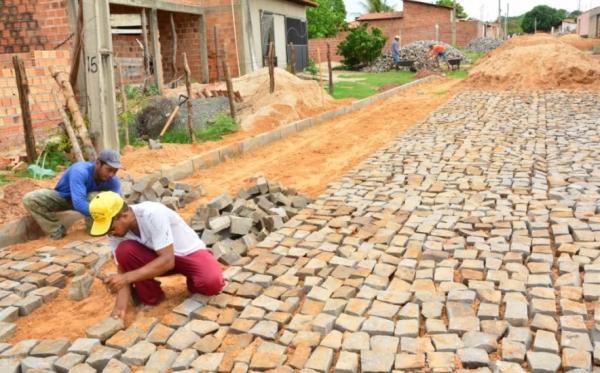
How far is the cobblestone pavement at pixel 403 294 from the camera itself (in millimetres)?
3400

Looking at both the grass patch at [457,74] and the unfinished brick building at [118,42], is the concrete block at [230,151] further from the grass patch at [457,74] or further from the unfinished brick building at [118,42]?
the grass patch at [457,74]

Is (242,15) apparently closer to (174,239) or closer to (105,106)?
(105,106)

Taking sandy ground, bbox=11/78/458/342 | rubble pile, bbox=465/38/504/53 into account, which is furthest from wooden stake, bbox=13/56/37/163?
rubble pile, bbox=465/38/504/53

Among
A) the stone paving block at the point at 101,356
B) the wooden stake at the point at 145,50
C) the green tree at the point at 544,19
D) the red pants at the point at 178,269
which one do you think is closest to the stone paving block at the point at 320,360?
the red pants at the point at 178,269

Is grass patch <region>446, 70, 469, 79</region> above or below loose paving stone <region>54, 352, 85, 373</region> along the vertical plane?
above

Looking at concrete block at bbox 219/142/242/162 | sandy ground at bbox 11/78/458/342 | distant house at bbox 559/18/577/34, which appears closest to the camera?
sandy ground at bbox 11/78/458/342

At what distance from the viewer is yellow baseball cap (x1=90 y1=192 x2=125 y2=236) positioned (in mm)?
3666

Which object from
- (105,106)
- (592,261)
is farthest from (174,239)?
(105,106)

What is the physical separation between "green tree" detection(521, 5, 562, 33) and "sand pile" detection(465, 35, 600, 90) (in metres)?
65.5

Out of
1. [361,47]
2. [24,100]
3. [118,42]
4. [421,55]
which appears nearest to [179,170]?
[24,100]

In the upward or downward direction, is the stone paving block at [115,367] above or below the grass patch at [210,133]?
below

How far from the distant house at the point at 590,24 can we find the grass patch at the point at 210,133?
45489mm

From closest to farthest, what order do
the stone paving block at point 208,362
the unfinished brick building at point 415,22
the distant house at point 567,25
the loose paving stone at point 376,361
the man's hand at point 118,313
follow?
the loose paving stone at point 376,361 → the stone paving block at point 208,362 → the man's hand at point 118,313 → the unfinished brick building at point 415,22 → the distant house at point 567,25

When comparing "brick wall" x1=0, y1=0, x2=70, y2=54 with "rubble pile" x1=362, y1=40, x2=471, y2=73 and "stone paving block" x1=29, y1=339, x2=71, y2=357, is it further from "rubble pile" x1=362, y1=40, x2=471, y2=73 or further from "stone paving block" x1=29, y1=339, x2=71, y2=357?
"rubble pile" x1=362, y1=40, x2=471, y2=73
